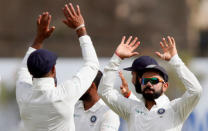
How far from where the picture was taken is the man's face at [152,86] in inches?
274

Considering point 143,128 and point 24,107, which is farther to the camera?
point 143,128

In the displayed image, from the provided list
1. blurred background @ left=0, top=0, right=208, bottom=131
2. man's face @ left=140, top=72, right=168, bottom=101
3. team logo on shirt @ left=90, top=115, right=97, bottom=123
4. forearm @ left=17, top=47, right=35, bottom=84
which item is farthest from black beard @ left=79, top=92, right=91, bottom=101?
blurred background @ left=0, top=0, right=208, bottom=131

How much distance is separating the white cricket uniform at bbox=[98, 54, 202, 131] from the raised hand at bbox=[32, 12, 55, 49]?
0.73 meters

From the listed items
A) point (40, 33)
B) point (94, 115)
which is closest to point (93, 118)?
point (94, 115)

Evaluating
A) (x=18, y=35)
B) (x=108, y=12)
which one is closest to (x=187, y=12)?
(x=108, y=12)

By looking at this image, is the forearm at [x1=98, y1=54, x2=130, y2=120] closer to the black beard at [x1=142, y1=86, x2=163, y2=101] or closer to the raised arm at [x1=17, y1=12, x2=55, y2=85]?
the black beard at [x1=142, y1=86, x2=163, y2=101]

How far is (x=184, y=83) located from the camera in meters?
6.70

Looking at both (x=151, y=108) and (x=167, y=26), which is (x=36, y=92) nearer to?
(x=151, y=108)

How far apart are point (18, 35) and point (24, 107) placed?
23193 millimetres

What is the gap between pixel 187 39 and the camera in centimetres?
3002

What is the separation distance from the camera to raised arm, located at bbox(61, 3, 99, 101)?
242 inches

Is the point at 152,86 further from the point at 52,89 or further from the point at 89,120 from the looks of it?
the point at 52,89

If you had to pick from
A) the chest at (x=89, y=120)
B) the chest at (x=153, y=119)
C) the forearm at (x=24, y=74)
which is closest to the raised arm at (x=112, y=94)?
the chest at (x=153, y=119)

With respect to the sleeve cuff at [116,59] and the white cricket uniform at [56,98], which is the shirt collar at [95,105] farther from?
the white cricket uniform at [56,98]
